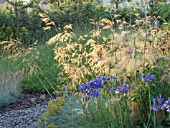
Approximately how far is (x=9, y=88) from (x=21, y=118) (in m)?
1.61

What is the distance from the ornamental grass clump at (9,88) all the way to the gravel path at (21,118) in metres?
0.71

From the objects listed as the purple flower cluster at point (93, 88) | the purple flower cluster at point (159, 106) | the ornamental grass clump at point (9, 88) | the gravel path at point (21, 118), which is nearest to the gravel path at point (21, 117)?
the gravel path at point (21, 118)

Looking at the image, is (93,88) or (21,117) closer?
(93,88)

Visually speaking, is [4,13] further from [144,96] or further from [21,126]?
[144,96]

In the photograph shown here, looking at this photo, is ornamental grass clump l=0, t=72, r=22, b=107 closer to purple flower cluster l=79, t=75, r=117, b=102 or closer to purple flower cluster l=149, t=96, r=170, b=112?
purple flower cluster l=79, t=75, r=117, b=102

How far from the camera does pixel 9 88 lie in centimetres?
680

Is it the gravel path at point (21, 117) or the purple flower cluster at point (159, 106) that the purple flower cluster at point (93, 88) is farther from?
the gravel path at point (21, 117)

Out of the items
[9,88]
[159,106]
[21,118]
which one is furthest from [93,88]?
[9,88]

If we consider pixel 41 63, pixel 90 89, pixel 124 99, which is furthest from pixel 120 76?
pixel 41 63

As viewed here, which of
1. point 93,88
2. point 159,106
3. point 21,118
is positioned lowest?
point 21,118

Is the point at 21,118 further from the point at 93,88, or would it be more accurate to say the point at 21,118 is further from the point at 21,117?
the point at 93,88

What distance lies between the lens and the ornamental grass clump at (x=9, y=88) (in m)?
6.58

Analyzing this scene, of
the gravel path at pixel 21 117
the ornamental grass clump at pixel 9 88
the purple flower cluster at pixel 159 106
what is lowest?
the gravel path at pixel 21 117

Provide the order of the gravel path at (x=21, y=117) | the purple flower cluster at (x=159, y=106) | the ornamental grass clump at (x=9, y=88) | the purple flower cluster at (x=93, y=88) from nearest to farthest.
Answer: the purple flower cluster at (x=159, y=106) → the purple flower cluster at (x=93, y=88) → the gravel path at (x=21, y=117) → the ornamental grass clump at (x=9, y=88)
